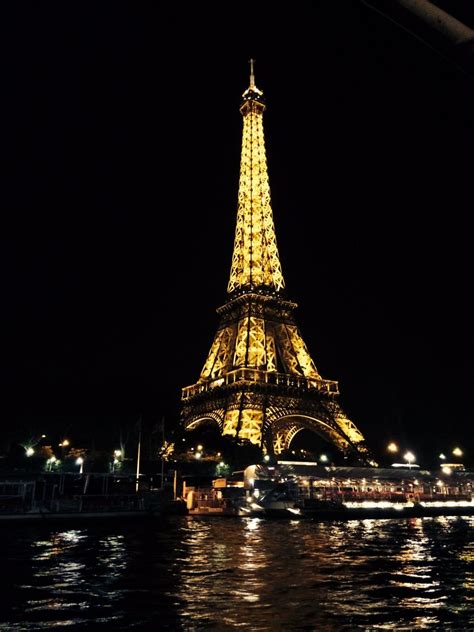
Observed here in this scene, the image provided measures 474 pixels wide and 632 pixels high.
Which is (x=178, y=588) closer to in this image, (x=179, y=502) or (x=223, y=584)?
(x=223, y=584)

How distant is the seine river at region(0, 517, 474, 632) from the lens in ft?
28.4

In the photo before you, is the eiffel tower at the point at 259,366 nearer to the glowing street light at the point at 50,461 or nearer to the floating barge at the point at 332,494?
the floating barge at the point at 332,494

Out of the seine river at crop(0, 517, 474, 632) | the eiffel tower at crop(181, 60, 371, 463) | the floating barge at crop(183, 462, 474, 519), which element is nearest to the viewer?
the seine river at crop(0, 517, 474, 632)

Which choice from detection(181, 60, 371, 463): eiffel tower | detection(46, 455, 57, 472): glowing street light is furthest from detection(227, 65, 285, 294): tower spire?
detection(46, 455, 57, 472): glowing street light

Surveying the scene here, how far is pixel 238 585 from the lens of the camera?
11609 mm

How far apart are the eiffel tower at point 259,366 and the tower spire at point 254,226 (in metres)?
0.15

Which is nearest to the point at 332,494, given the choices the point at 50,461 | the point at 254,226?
the point at 50,461

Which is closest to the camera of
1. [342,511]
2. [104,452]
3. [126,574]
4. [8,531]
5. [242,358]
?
[126,574]

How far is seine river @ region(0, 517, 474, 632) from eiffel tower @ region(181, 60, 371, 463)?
1560 inches

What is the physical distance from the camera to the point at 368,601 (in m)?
10.1

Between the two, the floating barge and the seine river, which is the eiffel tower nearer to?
the floating barge

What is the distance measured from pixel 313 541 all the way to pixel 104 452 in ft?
183

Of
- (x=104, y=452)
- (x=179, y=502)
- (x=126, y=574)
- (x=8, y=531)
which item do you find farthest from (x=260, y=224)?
(x=126, y=574)

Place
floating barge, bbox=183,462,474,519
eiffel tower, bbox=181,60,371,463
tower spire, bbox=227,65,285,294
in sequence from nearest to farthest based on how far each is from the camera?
1. floating barge, bbox=183,462,474,519
2. eiffel tower, bbox=181,60,371,463
3. tower spire, bbox=227,65,285,294
